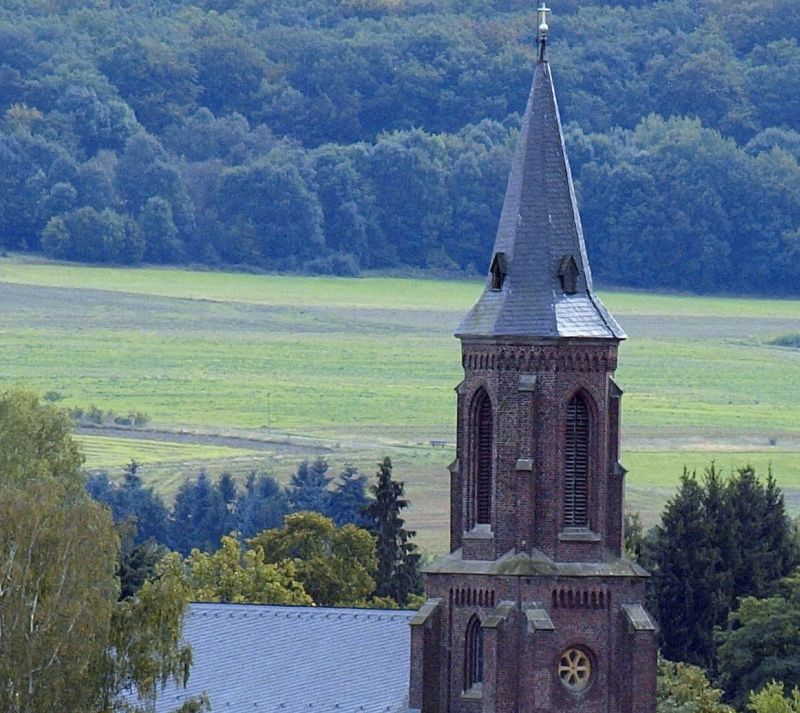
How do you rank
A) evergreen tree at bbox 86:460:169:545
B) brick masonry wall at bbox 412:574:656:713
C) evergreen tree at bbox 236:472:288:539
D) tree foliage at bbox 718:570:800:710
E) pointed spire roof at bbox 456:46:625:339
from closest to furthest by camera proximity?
brick masonry wall at bbox 412:574:656:713, pointed spire roof at bbox 456:46:625:339, tree foliage at bbox 718:570:800:710, evergreen tree at bbox 236:472:288:539, evergreen tree at bbox 86:460:169:545

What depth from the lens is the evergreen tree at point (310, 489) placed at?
132000 millimetres

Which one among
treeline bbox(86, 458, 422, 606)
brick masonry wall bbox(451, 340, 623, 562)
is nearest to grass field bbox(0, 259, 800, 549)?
treeline bbox(86, 458, 422, 606)

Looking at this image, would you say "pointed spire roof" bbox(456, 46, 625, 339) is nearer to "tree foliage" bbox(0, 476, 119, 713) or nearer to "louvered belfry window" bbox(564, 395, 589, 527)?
"louvered belfry window" bbox(564, 395, 589, 527)

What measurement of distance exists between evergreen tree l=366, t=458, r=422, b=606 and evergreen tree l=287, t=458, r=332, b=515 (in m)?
19.4

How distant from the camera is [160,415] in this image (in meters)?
166

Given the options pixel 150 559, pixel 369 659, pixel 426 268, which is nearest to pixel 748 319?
pixel 426 268

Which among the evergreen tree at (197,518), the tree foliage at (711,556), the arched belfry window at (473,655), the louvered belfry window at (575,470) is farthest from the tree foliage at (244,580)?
the evergreen tree at (197,518)

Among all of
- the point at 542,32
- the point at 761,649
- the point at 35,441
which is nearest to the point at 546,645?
the point at 542,32

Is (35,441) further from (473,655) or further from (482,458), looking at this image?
(473,655)

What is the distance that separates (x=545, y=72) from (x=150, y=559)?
33954 mm

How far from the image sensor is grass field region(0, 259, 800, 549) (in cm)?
16312

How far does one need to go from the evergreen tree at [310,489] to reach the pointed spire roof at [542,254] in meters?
57.1

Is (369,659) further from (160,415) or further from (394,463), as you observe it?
(160,415)

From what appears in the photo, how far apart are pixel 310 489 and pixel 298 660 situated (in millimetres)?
61344
